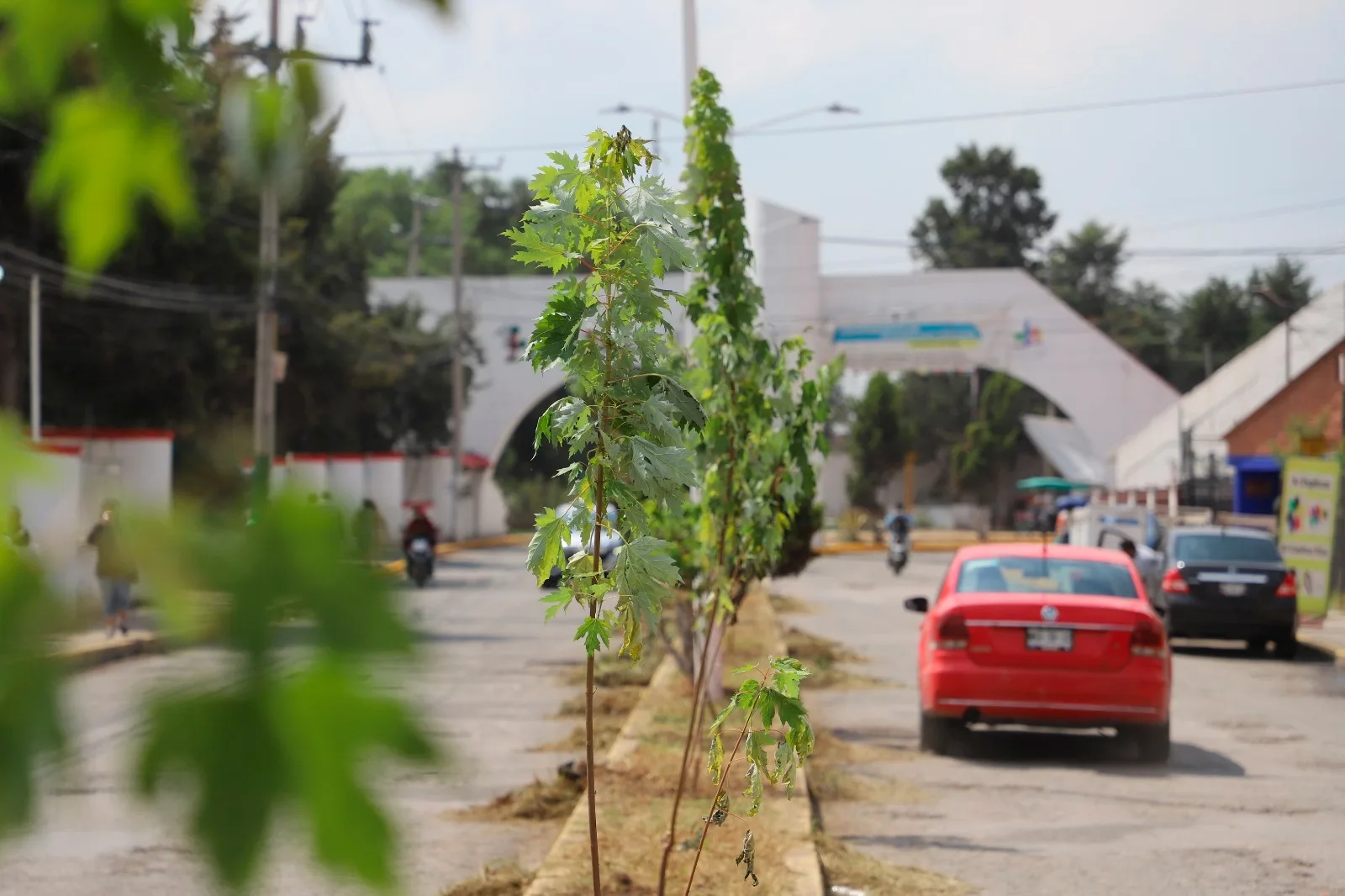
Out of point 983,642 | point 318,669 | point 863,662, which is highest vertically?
point 318,669

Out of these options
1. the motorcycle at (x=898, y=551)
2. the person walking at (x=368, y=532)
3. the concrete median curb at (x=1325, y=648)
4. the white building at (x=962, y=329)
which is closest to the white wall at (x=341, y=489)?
the person walking at (x=368, y=532)

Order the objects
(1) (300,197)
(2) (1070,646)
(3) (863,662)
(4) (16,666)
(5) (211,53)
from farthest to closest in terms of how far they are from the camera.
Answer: (3) (863,662) < (2) (1070,646) < (1) (300,197) < (5) (211,53) < (4) (16,666)

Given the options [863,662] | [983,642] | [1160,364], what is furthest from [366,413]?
[1160,364]

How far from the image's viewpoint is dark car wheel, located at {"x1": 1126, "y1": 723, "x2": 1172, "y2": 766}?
1078cm

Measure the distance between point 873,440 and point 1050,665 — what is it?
56.8 meters

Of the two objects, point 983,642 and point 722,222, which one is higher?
point 722,222

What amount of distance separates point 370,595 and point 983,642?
10.3 metres

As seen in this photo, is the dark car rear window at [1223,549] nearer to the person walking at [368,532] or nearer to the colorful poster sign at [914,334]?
the person walking at [368,532]

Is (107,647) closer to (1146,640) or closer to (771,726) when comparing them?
(771,726)

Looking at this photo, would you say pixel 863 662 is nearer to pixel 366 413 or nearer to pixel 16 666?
pixel 16 666

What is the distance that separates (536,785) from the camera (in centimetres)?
877

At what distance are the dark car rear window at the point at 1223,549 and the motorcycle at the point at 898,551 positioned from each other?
49.8 feet

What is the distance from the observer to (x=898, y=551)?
117ft

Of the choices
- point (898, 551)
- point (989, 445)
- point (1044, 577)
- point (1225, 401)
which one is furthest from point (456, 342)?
point (1044, 577)
